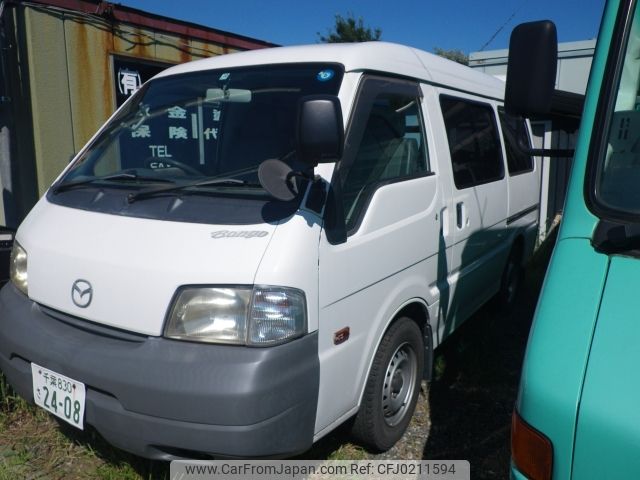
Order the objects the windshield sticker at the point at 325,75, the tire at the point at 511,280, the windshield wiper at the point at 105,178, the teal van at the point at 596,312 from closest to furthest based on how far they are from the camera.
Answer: the teal van at the point at 596,312 → the windshield sticker at the point at 325,75 → the windshield wiper at the point at 105,178 → the tire at the point at 511,280

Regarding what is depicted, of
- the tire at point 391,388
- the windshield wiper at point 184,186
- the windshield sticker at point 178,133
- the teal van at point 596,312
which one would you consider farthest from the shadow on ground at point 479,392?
the windshield sticker at point 178,133

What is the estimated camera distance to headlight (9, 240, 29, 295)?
260 centimetres

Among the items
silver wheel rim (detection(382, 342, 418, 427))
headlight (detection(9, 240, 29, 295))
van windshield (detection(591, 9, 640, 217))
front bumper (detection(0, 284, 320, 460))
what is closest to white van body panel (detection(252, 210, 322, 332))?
front bumper (detection(0, 284, 320, 460))

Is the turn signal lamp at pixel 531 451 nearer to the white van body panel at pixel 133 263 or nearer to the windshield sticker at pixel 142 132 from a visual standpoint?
the white van body panel at pixel 133 263

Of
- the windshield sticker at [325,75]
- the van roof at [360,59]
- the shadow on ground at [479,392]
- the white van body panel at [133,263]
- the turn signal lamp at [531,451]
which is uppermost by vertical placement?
the van roof at [360,59]

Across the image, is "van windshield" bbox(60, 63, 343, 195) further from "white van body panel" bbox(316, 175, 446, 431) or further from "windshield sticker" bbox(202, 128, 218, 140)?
"white van body panel" bbox(316, 175, 446, 431)

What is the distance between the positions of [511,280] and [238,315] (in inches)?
151

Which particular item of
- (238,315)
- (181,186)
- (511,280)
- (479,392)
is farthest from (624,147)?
(511,280)

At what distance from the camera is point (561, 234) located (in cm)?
172

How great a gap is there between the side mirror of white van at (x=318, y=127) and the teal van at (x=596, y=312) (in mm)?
853

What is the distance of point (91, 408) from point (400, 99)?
207 cm

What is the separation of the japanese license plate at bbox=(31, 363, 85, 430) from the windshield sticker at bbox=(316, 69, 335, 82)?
1.69 m

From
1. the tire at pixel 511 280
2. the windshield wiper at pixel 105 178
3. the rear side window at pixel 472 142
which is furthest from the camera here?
the tire at pixel 511 280

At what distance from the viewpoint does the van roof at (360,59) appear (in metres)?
2.63
